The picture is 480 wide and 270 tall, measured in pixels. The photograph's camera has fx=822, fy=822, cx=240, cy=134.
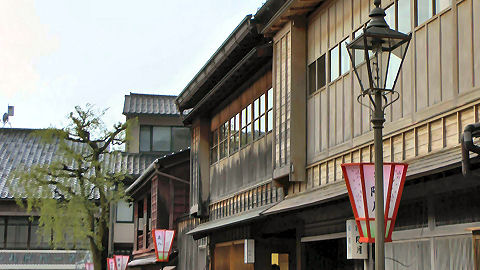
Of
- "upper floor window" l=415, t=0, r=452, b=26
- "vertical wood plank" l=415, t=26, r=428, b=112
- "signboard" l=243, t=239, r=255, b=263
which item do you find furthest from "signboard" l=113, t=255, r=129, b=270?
"upper floor window" l=415, t=0, r=452, b=26

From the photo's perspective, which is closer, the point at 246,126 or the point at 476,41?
the point at 476,41

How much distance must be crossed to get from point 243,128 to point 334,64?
7601 mm

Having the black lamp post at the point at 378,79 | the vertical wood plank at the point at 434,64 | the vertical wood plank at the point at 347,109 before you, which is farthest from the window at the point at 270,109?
the black lamp post at the point at 378,79

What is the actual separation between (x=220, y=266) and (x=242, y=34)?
8.42 m

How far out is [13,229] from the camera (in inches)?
2128

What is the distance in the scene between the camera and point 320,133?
16.6 metres

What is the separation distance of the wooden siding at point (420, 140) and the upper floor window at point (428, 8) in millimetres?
1558

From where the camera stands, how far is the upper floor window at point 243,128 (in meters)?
20.8


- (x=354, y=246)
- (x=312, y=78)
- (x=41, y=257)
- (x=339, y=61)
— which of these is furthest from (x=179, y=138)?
(x=354, y=246)

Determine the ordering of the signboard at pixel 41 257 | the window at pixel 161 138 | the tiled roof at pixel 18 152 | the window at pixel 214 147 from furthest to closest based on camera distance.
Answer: the tiled roof at pixel 18 152
the signboard at pixel 41 257
the window at pixel 161 138
the window at pixel 214 147

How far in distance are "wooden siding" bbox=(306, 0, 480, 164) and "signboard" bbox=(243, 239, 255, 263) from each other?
184 inches

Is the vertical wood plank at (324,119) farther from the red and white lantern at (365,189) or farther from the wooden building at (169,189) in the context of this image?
the wooden building at (169,189)

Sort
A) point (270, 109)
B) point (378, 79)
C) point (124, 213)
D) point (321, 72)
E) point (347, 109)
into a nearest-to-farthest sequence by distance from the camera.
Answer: point (378, 79) < point (347, 109) < point (321, 72) < point (270, 109) < point (124, 213)

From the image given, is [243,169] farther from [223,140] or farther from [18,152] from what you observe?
[18,152]
